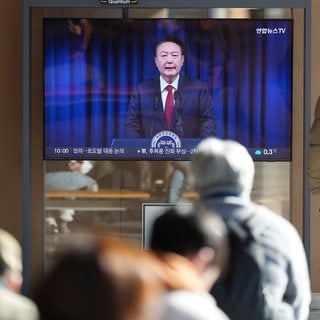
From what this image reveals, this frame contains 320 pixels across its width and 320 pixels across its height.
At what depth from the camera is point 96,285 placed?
5.49 ft

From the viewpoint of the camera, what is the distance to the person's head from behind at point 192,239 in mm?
2449

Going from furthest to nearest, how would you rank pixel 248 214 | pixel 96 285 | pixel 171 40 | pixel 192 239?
pixel 171 40
pixel 248 214
pixel 192 239
pixel 96 285

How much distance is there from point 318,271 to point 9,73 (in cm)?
336

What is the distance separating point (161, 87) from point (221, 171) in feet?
14.4

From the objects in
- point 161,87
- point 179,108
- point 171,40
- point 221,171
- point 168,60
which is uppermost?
point 171,40

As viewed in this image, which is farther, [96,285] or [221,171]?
[221,171]

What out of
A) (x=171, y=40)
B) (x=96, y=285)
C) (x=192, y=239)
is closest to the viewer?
(x=96, y=285)

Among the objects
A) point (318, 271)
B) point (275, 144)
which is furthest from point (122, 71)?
point (318, 271)

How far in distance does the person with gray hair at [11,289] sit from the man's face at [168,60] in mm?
5084

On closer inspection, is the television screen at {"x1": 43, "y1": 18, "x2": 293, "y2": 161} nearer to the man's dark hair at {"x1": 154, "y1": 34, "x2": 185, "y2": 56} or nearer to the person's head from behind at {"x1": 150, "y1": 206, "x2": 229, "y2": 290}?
the man's dark hair at {"x1": 154, "y1": 34, "x2": 185, "y2": 56}

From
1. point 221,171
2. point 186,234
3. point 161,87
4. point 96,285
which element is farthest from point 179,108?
point 96,285

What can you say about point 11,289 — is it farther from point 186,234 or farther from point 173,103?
point 173,103

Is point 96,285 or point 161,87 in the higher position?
point 161,87

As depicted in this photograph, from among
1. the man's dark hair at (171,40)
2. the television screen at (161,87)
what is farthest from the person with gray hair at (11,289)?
the man's dark hair at (171,40)
